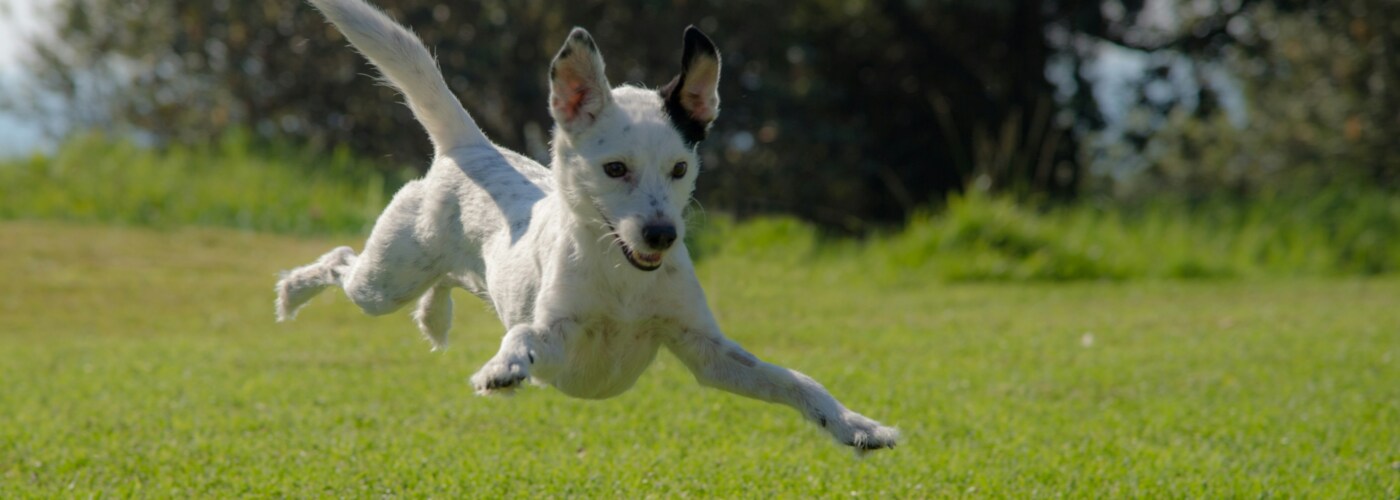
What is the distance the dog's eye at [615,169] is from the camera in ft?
13.7

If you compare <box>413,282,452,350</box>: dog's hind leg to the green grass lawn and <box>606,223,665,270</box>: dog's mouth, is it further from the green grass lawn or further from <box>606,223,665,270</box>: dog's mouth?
<box>606,223,665,270</box>: dog's mouth

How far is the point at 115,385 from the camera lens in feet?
25.1

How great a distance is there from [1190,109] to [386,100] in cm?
1011

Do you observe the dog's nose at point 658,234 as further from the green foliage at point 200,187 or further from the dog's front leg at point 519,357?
the green foliage at point 200,187

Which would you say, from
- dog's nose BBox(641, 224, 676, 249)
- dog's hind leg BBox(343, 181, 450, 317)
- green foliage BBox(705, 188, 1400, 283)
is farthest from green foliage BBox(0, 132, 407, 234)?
dog's nose BBox(641, 224, 676, 249)

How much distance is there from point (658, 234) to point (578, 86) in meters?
0.61

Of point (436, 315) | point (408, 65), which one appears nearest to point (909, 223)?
point (436, 315)

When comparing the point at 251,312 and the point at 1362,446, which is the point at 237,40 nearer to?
the point at 251,312

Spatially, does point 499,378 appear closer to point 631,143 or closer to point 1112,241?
point 631,143

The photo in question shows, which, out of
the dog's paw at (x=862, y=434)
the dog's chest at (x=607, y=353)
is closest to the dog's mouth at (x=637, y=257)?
the dog's chest at (x=607, y=353)

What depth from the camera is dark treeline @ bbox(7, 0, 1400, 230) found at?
1596 centimetres

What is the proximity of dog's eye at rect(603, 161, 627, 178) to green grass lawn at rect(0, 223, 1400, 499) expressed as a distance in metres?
1.73

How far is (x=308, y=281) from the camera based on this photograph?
5.91 meters

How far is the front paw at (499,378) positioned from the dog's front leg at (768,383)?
30.5 inches
